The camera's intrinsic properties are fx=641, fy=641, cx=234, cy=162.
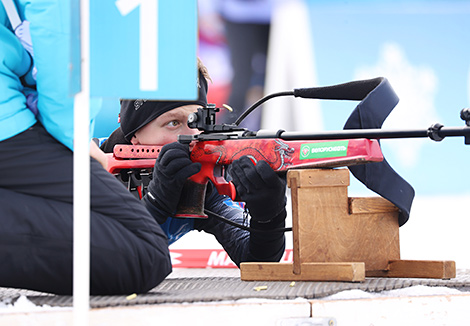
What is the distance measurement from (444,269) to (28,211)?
3.68ft

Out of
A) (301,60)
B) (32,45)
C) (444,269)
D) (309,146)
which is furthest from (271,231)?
(301,60)

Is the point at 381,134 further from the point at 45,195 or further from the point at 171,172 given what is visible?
the point at 45,195

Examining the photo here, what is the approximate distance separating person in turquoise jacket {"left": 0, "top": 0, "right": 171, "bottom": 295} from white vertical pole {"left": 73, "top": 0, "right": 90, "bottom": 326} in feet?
0.70

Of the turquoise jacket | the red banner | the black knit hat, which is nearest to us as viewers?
the turquoise jacket

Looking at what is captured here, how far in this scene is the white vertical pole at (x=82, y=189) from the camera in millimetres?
1136

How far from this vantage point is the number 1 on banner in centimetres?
118

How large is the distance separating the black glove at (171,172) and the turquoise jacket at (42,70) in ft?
2.01

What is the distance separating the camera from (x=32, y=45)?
1.37 metres

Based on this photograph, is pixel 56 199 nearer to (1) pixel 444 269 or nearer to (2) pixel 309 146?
(2) pixel 309 146

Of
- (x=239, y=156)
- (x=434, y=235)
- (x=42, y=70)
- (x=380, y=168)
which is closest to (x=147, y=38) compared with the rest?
(x=42, y=70)

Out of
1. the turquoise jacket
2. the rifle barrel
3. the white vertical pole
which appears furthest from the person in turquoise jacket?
the rifle barrel

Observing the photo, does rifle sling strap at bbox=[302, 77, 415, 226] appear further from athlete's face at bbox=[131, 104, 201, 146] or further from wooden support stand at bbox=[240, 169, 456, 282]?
athlete's face at bbox=[131, 104, 201, 146]

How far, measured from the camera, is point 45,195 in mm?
1410

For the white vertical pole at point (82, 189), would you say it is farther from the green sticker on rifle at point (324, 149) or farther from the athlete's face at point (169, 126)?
the athlete's face at point (169, 126)
